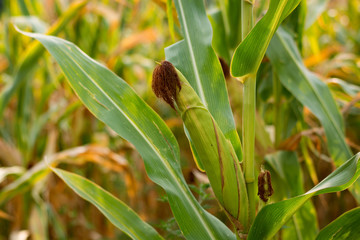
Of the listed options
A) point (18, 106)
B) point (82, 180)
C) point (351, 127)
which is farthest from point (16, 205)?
point (351, 127)

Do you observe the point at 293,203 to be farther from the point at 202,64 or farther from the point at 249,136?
the point at 202,64

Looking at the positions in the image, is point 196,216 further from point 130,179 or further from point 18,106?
point 18,106

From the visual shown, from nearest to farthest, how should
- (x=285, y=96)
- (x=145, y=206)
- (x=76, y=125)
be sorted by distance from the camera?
(x=285, y=96)
(x=76, y=125)
(x=145, y=206)

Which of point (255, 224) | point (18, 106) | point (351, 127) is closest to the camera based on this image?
point (255, 224)

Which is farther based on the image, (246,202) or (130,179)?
(130,179)

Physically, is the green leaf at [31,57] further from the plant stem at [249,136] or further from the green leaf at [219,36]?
the plant stem at [249,136]

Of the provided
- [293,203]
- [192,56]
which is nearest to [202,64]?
[192,56]

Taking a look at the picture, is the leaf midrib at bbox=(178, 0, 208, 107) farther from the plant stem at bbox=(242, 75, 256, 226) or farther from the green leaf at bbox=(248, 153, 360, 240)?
the green leaf at bbox=(248, 153, 360, 240)

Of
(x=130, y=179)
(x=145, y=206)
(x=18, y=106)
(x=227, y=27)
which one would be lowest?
(x=145, y=206)
